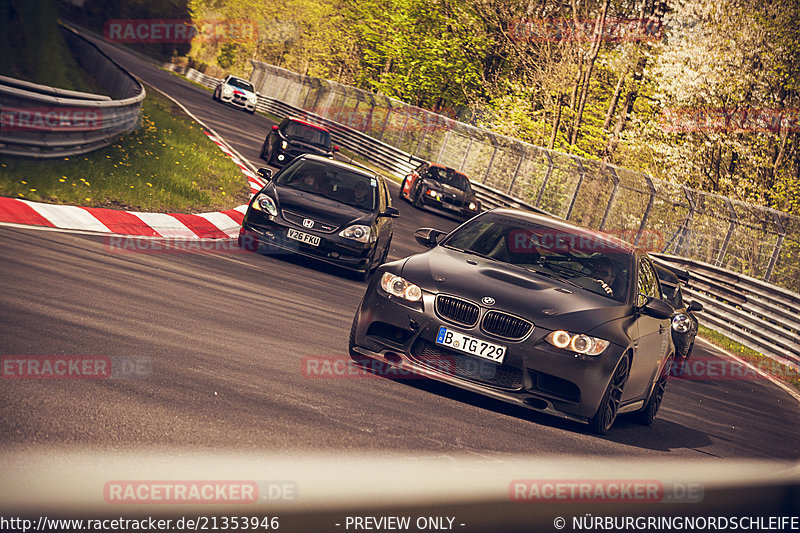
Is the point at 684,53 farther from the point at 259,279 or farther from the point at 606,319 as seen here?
the point at 606,319

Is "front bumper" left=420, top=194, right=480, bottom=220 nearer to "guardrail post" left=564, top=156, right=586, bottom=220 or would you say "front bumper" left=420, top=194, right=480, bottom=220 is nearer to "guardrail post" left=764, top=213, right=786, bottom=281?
"guardrail post" left=564, top=156, right=586, bottom=220

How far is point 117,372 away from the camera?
5.55 meters

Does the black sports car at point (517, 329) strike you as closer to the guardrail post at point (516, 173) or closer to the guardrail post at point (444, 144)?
the guardrail post at point (516, 173)

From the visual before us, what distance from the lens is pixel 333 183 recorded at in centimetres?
1425

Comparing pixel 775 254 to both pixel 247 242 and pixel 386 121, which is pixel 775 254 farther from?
pixel 386 121

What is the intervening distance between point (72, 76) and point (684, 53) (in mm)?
20684

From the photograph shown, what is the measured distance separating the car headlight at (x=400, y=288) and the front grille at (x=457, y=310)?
17 centimetres

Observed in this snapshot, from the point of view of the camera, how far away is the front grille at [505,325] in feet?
21.4

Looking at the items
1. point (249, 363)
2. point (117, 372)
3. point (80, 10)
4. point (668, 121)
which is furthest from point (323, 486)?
point (80, 10)

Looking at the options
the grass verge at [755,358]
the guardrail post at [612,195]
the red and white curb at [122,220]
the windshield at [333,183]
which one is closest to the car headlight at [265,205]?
the windshield at [333,183]

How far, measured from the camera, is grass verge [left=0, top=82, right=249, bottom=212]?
11.8m

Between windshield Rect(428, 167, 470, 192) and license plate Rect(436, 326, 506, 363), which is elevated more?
license plate Rect(436, 326, 506, 363)

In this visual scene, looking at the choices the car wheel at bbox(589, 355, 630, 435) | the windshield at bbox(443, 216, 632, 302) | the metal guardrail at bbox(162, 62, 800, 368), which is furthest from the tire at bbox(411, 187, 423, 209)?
the car wheel at bbox(589, 355, 630, 435)

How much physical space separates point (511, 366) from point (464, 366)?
33cm
